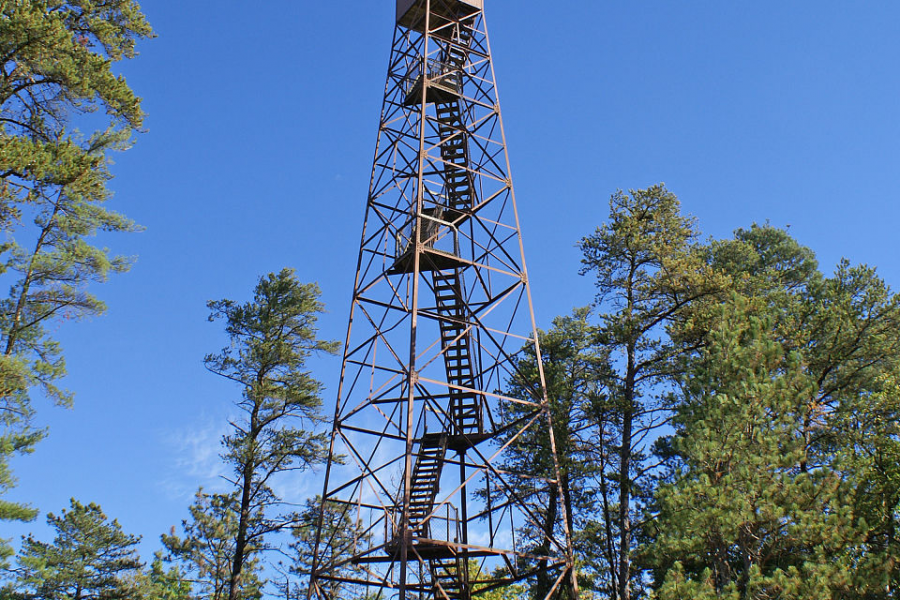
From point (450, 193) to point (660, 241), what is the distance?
5773 mm

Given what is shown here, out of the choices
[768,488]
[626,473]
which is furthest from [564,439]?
[768,488]

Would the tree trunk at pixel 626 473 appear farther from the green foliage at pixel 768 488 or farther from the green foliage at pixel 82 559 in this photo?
the green foliage at pixel 82 559

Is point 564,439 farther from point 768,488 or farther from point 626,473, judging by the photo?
point 768,488

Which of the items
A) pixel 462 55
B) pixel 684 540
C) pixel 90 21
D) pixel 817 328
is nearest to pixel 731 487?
pixel 684 540

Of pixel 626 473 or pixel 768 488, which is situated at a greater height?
pixel 626 473

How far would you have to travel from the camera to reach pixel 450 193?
53.4 feet

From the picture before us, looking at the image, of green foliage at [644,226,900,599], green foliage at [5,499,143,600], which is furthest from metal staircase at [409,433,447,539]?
green foliage at [5,499,143,600]

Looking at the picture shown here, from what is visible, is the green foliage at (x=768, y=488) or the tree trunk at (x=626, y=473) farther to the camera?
the tree trunk at (x=626, y=473)

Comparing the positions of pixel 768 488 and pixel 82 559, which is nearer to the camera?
pixel 768 488

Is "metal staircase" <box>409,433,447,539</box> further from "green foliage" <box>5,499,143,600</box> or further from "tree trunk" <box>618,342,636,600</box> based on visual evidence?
"green foliage" <box>5,499,143,600</box>

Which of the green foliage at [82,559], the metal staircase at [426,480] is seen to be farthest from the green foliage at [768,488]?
the green foliage at [82,559]

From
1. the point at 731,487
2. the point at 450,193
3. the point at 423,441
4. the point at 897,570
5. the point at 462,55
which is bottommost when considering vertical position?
the point at 897,570

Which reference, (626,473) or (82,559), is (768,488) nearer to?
(626,473)

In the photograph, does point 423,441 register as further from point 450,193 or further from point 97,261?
point 97,261
